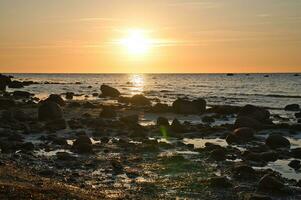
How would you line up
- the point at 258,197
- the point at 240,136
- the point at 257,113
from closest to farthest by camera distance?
1. the point at 258,197
2. the point at 240,136
3. the point at 257,113

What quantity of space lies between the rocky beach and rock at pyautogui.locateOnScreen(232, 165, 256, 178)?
38 mm

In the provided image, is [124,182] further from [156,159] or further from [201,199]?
[156,159]

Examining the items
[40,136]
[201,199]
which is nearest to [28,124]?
[40,136]

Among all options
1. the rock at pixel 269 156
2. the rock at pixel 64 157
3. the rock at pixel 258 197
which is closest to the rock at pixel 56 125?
the rock at pixel 64 157

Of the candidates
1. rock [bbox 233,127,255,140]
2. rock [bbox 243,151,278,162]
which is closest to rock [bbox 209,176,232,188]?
rock [bbox 243,151,278,162]

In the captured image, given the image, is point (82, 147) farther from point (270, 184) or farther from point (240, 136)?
point (240, 136)

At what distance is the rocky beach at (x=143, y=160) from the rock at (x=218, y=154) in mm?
46

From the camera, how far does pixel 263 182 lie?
556 inches

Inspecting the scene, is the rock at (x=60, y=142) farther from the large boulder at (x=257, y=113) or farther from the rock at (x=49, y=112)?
the large boulder at (x=257, y=113)

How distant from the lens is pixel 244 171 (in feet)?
52.7

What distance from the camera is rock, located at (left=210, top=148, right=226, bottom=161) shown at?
19.1 meters

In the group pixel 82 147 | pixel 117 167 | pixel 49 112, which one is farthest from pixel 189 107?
pixel 117 167

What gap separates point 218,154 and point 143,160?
139 inches

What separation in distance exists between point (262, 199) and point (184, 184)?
2.86 metres
